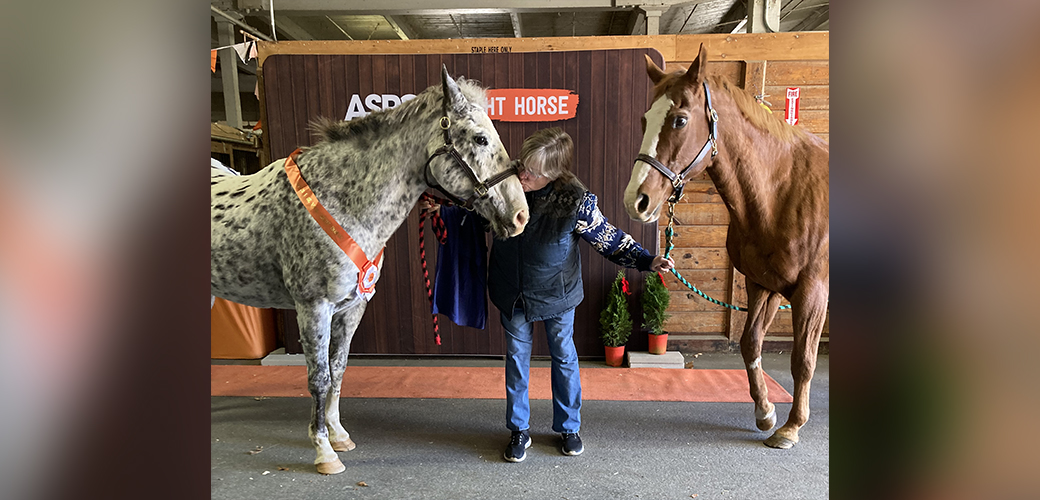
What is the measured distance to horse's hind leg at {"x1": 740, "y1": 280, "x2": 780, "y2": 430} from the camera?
230cm

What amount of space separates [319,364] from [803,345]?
1979mm

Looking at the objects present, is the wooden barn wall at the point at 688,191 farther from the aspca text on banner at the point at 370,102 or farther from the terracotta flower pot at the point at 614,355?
the aspca text on banner at the point at 370,102

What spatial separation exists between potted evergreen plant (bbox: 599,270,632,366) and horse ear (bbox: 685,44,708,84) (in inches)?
72.3

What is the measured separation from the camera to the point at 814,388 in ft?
9.36

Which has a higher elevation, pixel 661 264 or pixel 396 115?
pixel 396 115

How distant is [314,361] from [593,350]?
226 centimetres

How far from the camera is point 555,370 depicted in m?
2.24

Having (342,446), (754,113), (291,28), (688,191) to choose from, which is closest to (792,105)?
(688,191)

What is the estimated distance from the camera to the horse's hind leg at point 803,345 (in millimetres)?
1972

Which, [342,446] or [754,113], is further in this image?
[342,446]

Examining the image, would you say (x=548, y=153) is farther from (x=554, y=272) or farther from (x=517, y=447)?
(x=517, y=447)

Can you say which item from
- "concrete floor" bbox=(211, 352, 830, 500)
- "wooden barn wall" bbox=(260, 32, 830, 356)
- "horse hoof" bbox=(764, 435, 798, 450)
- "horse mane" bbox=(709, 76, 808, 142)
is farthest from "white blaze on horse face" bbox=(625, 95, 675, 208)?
"wooden barn wall" bbox=(260, 32, 830, 356)

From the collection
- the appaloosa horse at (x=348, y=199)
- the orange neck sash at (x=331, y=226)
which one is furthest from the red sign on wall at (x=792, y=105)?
the orange neck sash at (x=331, y=226)
